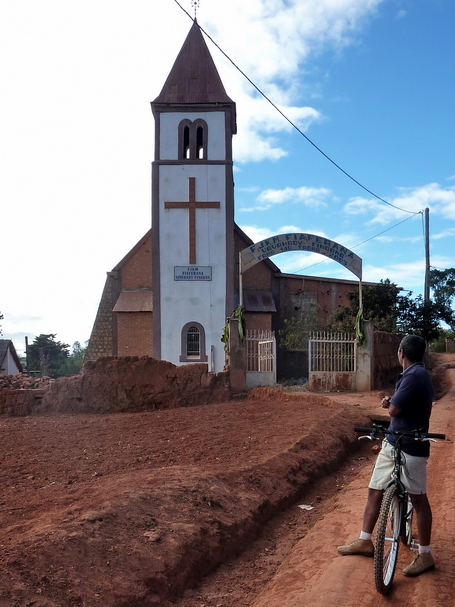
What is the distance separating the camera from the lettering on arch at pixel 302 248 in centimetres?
1781

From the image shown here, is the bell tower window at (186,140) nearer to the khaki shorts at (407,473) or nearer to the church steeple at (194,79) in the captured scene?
the church steeple at (194,79)

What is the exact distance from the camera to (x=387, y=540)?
3957mm

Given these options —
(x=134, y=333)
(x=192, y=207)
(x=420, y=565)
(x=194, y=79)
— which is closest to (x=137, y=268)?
(x=134, y=333)

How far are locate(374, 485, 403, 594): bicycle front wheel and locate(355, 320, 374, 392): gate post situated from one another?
12489 mm

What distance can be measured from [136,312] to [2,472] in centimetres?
1793

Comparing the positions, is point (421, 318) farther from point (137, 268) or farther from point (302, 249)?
point (137, 268)

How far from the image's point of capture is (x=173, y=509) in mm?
5250

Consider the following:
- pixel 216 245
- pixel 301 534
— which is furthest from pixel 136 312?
pixel 301 534

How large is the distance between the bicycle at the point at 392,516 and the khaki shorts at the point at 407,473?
37 mm

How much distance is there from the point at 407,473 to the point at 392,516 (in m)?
0.34

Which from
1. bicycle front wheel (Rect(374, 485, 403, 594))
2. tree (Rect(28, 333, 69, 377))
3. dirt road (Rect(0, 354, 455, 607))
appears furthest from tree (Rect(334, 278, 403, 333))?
tree (Rect(28, 333, 69, 377))

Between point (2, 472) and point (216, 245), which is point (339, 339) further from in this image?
point (2, 472)

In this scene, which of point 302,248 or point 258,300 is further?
point 258,300

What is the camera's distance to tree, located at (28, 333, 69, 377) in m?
50.1
